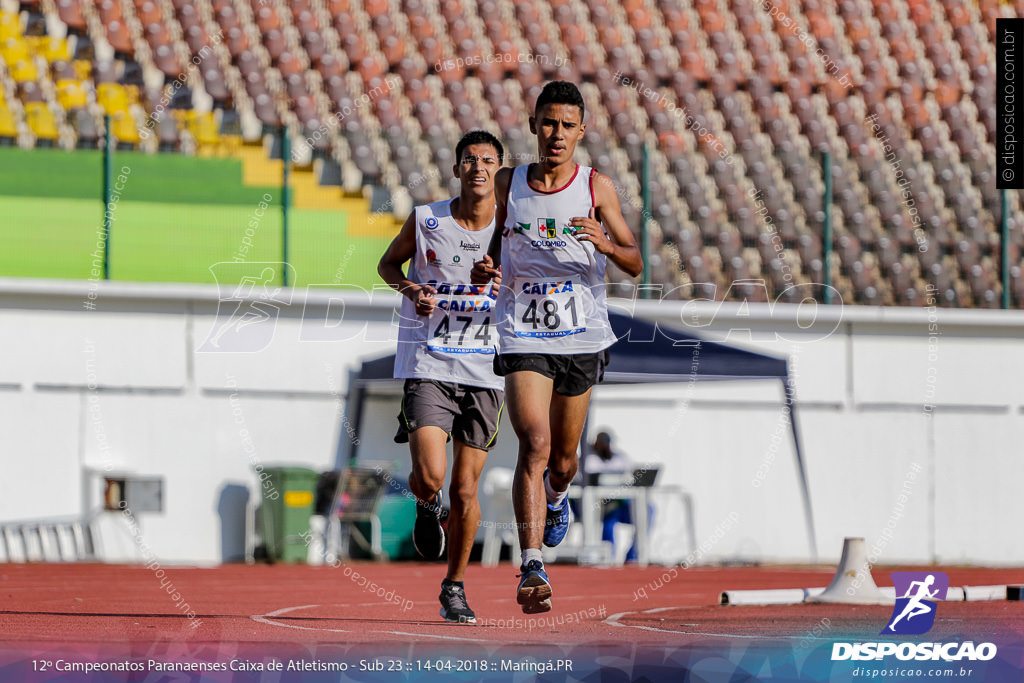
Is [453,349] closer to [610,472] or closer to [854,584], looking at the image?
[854,584]

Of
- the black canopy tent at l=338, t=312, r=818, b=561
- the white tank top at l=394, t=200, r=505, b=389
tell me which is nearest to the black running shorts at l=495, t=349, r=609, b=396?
the white tank top at l=394, t=200, r=505, b=389

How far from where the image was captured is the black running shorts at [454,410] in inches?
268

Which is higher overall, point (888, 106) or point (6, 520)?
point (888, 106)

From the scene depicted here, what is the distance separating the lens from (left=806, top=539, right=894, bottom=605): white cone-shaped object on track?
8.88 meters

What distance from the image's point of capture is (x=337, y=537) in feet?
48.2

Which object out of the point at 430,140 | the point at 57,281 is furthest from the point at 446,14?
the point at 57,281

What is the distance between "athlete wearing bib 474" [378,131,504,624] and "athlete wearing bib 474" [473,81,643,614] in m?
0.27

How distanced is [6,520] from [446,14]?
9078 mm

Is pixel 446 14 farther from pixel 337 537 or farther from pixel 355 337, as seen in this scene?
pixel 337 537

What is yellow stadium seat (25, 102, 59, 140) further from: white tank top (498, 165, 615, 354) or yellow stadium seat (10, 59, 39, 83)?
white tank top (498, 165, 615, 354)

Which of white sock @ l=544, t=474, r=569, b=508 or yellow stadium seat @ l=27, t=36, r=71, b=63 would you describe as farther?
yellow stadium seat @ l=27, t=36, r=71, b=63

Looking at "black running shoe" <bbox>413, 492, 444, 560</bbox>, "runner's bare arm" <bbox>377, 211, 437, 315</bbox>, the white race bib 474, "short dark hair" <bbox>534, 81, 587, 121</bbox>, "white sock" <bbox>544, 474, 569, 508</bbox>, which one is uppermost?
"short dark hair" <bbox>534, 81, 587, 121</bbox>

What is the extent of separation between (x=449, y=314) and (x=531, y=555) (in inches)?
48.2

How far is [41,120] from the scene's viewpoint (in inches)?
637
